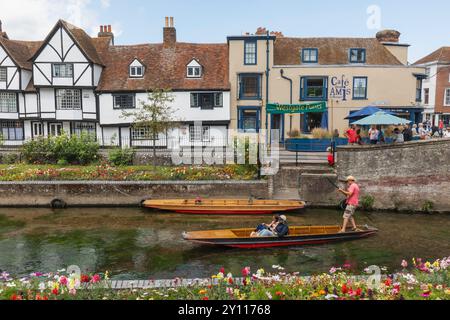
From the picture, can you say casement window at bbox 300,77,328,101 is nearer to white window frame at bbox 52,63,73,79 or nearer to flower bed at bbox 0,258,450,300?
white window frame at bbox 52,63,73,79

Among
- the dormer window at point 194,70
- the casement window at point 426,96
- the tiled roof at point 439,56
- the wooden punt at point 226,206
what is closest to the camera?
the wooden punt at point 226,206

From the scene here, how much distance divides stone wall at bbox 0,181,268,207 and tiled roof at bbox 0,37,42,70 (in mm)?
15225

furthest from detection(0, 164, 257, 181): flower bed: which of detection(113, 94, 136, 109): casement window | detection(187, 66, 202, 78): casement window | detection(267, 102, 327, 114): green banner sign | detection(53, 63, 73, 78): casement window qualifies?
detection(187, 66, 202, 78): casement window

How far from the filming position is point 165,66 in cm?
3419

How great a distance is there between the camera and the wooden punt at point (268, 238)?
48.6 ft

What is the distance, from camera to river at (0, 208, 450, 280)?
13523 mm

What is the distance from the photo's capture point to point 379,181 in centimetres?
2148

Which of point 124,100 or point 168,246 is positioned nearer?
point 168,246

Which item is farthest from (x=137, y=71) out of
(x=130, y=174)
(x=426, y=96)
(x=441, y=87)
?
(x=426, y=96)

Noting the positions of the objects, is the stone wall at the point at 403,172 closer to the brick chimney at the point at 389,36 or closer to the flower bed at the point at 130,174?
the flower bed at the point at 130,174

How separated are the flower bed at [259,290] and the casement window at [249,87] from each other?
25.9 metres

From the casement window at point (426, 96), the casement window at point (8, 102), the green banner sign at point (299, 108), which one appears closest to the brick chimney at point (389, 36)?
the green banner sign at point (299, 108)

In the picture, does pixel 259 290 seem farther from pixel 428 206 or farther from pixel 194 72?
pixel 194 72

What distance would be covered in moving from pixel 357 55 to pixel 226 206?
20.5 meters
